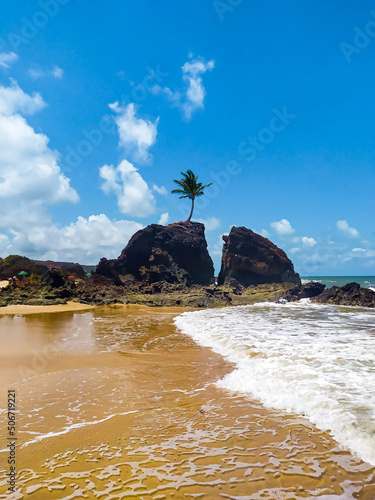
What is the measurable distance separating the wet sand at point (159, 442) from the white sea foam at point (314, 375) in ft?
1.10

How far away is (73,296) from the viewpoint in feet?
88.7

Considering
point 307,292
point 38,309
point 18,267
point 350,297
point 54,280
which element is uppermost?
point 18,267

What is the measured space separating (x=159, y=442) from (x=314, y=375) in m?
3.90

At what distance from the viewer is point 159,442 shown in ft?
12.2

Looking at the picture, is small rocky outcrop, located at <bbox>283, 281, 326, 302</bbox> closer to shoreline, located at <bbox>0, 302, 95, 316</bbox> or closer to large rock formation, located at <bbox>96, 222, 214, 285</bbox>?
large rock formation, located at <bbox>96, 222, 214, 285</bbox>

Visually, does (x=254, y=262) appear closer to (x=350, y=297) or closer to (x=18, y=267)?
(x=350, y=297)

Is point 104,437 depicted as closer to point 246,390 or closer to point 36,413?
point 36,413

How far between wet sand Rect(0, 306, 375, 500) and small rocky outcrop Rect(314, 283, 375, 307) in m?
22.4

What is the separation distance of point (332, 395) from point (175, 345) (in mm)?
5598

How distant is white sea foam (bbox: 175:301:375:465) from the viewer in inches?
165

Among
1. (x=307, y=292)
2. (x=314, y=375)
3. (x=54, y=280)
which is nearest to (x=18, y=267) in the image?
(x=54, y=280)

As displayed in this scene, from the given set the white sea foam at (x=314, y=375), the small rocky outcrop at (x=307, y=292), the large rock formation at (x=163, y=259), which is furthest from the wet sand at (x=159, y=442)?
the large rock formation at (x=163, y=259)

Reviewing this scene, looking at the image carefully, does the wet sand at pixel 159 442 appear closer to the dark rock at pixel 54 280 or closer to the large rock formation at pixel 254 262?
the dark rock at pixel 54 280

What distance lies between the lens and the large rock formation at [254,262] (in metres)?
41.2
